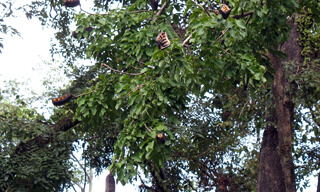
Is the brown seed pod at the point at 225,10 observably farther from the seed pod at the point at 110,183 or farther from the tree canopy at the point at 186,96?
the seed pod at the point at 110,183

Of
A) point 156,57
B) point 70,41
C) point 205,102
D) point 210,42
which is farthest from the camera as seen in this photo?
point 70,41

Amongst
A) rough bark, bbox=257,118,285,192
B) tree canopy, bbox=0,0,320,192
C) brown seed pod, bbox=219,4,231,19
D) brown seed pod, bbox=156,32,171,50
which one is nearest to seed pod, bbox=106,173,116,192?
tree canopy, bbox=0,0,320,192

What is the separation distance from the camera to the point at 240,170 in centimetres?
892

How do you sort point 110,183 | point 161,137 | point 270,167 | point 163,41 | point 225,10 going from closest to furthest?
point 163,41 < point 225,10 < point 161,137 < point 110,183 < point 270,167

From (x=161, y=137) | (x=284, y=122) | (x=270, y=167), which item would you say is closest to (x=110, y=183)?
(x=161, y=137)

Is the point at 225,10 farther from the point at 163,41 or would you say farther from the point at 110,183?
the point at 110,183

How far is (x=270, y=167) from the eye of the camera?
6.90m

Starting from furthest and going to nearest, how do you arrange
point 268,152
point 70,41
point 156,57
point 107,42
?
point 70,41
point 268,152
point 107,42
point 156,57

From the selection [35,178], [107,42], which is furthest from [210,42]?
[35,178]

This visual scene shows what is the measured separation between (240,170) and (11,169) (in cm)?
457

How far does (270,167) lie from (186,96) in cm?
227

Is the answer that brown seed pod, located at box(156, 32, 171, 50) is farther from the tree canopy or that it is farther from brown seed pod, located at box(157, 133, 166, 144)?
brown seed pod, located at box(157, 133, 166, 144)

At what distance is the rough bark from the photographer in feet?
22.2

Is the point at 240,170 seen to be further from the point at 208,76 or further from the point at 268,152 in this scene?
the point at 208,76
